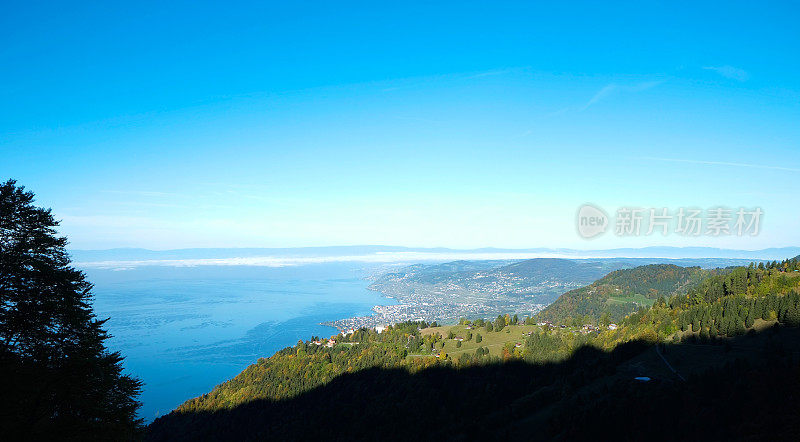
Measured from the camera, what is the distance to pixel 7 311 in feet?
41.7

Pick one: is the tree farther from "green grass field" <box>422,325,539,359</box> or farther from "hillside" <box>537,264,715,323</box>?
"hillside" <box>537,264,715,323</box>

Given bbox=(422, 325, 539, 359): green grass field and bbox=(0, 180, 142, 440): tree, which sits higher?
bbox=(0, 180, 142, 440): tree

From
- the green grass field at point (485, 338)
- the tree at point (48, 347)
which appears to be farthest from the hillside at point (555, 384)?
the tree at point (48, 347)

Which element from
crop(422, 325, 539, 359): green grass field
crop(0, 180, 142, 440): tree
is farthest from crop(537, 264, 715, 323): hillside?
crop(0, 180, 142, 440): tree

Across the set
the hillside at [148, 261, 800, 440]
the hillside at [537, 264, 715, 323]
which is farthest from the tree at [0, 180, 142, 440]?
the hillside at [537, 264, 715, 323]

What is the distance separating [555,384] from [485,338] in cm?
3686

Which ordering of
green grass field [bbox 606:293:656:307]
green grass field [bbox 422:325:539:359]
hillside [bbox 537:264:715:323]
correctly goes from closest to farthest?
1. green grass field [bbox 422:325:539:359]
2. hillside [bbox 537:264:715:323]
3. green grass field [bbox 606:293:656:307]

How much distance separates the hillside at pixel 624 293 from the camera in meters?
158

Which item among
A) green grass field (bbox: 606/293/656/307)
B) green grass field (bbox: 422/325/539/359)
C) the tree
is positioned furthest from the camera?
green grass field (bbox: 606/293/656/307)

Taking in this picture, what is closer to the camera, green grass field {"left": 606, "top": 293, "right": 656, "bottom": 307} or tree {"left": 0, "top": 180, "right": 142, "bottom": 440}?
tree {"left": 0, "top": 180, "right": 142, "bottom": 440}

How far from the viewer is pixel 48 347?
43.1 ft

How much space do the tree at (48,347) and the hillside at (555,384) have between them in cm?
4040

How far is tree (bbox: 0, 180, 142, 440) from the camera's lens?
1100 cm

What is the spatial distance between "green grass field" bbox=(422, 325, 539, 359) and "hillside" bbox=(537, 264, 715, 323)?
195 feet
